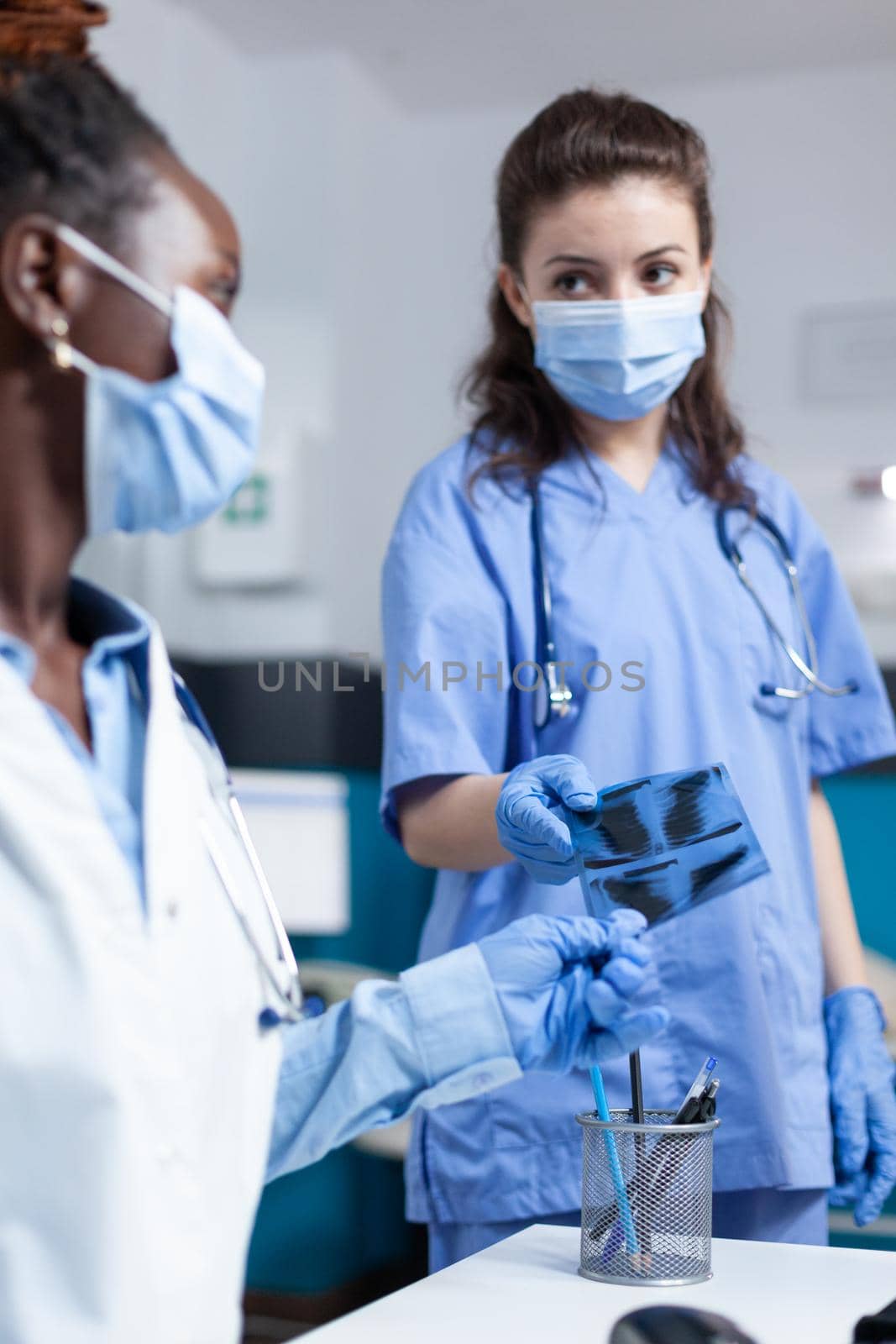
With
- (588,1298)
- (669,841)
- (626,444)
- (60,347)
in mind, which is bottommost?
(588,1298)

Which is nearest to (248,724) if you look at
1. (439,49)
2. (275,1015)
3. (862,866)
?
(275,1015)

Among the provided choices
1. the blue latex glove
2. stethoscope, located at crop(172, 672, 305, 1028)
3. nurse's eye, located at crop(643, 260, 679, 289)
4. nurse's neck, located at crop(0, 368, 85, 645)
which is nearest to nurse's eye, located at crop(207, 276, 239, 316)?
nurse's neck, located at crop(0, 368, 85, 645)

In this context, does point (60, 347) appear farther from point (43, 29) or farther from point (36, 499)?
point (43, 29)

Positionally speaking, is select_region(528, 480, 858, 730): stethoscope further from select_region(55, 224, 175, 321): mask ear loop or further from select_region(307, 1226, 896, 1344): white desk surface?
select_region(55, 224, 175, 321): mask ear loop

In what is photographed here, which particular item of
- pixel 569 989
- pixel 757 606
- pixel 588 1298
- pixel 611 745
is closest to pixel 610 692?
pixel 611 745

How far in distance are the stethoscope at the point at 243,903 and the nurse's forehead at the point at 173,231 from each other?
0.78ft

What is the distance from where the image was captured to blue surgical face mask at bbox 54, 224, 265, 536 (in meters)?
0.82

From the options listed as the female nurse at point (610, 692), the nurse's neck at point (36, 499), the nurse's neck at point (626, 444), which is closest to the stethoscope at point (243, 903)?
the nurse's neck at point (36, 499)

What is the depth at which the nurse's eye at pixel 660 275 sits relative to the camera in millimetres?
1339

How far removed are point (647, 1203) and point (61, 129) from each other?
0.77 m

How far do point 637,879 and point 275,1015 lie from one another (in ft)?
1.15

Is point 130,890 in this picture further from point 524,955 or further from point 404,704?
point 404,704

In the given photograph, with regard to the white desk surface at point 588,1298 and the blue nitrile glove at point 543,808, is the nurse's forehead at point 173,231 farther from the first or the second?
the white desk surface at point 588,1298

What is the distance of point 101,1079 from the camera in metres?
0.72
